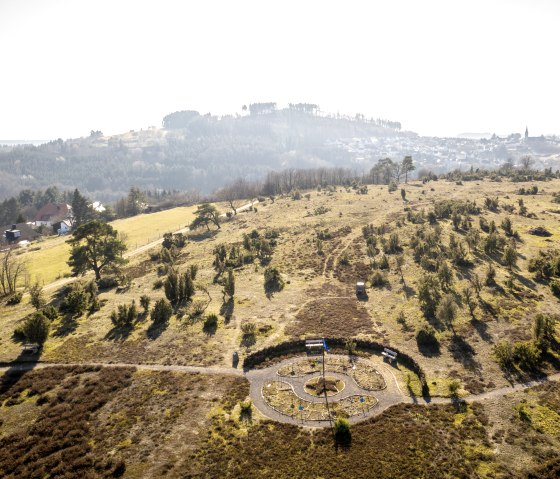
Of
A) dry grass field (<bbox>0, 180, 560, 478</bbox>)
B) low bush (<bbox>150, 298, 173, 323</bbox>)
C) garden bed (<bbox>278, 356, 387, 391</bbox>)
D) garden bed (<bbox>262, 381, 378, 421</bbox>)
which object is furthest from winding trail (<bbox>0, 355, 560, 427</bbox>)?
low bush (<bbox>150, 298, 173, 323</bbox>)

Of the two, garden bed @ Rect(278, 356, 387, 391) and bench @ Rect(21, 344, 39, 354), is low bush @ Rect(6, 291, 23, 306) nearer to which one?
bench @ Rect(21, 344, 39, 354)

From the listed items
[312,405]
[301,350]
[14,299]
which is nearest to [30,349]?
[14,299]

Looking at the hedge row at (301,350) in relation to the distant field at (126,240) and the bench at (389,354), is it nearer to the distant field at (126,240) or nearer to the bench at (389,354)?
the bench at (389,354)

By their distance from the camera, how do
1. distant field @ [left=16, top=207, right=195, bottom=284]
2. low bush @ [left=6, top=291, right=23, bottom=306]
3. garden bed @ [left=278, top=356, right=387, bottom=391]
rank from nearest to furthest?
garden bed @ [left=278, top=356, right=387, bottom=391], low bush @ [left=6, top=291, right=23, bottom=306], distant field @ [left=16, top=207, right=195, bottom=284]

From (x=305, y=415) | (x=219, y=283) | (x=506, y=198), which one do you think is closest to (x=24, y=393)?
(x=305, y=415)

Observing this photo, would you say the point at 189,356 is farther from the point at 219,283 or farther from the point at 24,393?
the point at 219,283
